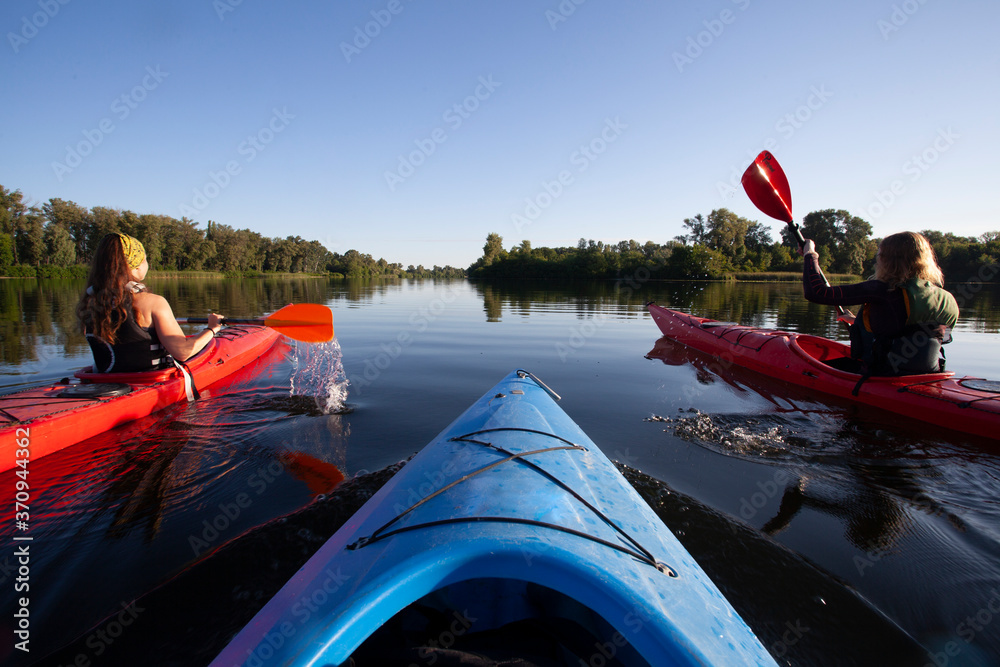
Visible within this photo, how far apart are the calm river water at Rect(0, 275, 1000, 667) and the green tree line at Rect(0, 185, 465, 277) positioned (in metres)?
52.7

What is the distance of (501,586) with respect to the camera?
1915 mm

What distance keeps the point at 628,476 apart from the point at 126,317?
4771mm

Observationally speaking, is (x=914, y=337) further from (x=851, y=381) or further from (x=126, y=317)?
(x=126, y=317)

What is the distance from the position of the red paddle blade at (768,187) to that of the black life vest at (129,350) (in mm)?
7742

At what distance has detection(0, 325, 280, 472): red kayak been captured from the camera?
3.43 m

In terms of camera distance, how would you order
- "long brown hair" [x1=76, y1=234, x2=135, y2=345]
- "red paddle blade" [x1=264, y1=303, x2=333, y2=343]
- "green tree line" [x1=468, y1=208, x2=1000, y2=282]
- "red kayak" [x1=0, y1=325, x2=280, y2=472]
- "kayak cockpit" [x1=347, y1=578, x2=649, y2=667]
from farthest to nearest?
"green tree line" [x1=468, y1=208, x2=1000, y2=282] → "red paddle blade" [x1=264, y1=303, x2=333, y2=343] → "long brown hair" [x1=76, y1=234, x2=135, y2=345] → "red kayak" [x1=0, y1=325, x2=280, y2=472] → "kayak cockpit" [x1=347, y1=578, x2=649, y2=667]

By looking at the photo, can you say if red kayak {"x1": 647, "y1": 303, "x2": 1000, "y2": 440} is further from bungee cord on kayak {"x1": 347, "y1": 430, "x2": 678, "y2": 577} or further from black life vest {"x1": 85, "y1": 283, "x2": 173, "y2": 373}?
black life vest {"x1": 85, "y1": 283, "x2": 173, "y2": 373}

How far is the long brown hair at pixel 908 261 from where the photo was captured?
4.69 m

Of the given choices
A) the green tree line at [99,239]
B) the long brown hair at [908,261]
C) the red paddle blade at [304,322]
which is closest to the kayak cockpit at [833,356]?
the long brown hair at [908,261]

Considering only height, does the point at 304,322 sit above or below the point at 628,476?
above

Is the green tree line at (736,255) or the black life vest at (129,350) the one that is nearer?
the black life vest at (129,350)

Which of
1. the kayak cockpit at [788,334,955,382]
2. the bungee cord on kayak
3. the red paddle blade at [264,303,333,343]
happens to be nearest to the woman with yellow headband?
the red paddle blade at [264,303,333,343]

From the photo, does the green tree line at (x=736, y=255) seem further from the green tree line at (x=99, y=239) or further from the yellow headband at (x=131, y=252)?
the yellow headband at (x=131, y=252)

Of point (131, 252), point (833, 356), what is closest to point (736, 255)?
point (833, 356)
